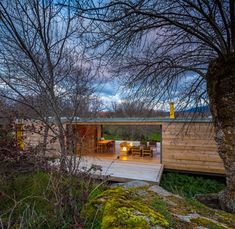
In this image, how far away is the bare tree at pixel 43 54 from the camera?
8.42ft

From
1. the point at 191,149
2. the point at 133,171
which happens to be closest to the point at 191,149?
the point at 191,149

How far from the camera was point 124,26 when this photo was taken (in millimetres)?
2996

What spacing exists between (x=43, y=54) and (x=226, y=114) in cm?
393

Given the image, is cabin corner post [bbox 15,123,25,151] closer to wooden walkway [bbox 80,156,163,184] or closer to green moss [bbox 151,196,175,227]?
green moss [bbox 151,196,175,227]

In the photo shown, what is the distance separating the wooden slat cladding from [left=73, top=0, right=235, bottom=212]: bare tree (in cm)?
382

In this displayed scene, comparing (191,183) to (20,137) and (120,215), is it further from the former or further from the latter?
(120,215)

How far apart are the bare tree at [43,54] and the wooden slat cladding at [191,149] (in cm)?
564

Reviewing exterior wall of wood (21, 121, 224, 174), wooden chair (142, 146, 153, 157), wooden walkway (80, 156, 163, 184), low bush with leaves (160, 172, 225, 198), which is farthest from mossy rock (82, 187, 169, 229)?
wooden chair (142, 146, 153, 157)

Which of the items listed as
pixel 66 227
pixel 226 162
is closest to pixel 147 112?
pixel 226 162

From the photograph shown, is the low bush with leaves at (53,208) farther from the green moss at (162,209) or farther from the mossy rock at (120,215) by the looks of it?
the green moss at (162,209)

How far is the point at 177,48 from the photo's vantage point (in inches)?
192

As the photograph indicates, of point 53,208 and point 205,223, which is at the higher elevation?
point 53,208

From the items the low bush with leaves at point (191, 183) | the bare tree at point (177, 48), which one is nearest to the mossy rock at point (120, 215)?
the bare tree at point (177, 48)

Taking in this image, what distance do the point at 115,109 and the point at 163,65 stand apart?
36.1 ft
